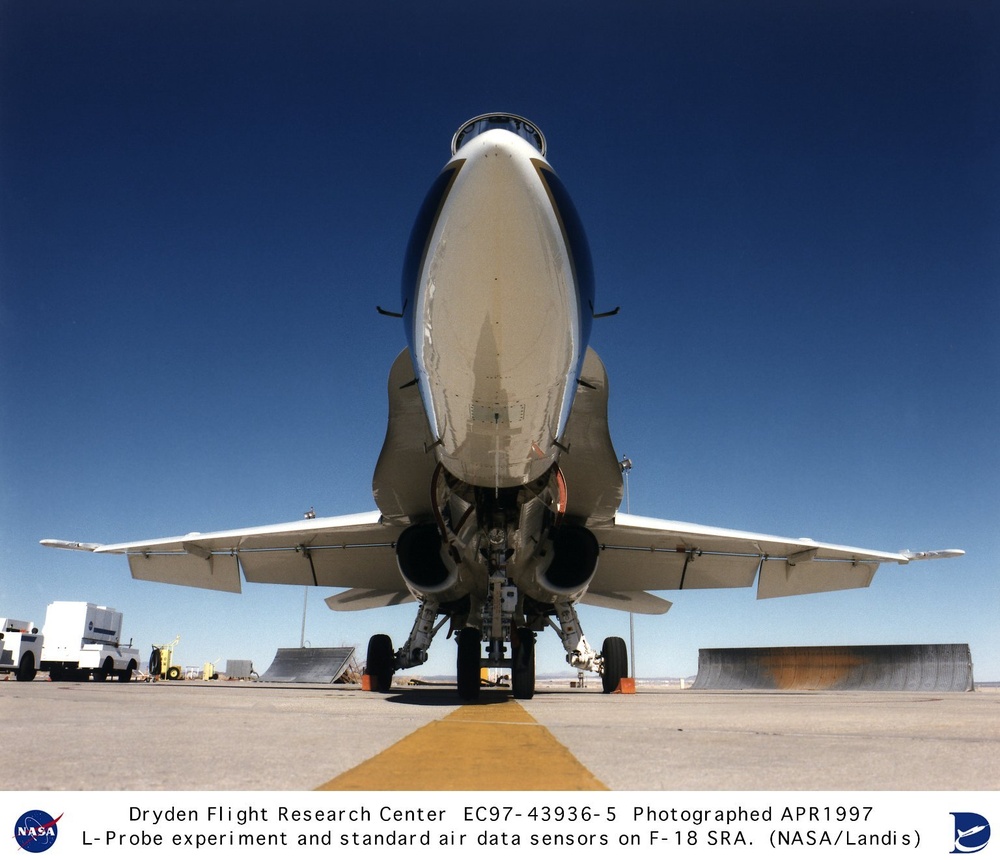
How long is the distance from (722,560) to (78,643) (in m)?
16.8

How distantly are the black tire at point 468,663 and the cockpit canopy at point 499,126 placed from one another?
4.87 meters

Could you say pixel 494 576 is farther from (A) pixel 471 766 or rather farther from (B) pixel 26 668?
(B) pixel 26 668

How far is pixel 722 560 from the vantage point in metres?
12.9

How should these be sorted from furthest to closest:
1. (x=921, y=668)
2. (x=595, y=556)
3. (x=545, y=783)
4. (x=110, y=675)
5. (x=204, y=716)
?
(x=110, y=675) → (x=921, y=668) → (x=595, y=556) → (x=204, y=716) → (x=545, y=783)

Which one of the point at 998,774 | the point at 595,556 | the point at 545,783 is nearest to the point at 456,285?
the point at 545,783

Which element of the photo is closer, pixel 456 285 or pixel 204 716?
pixel 204 716

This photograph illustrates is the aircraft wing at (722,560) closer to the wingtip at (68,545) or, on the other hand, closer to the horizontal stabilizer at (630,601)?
the horizontal stabilizer at (630,601)

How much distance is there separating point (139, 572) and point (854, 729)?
12667mm

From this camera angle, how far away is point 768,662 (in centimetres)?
1995

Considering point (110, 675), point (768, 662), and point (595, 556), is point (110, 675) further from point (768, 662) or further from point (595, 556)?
point (768, 662)

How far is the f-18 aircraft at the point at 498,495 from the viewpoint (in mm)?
4496

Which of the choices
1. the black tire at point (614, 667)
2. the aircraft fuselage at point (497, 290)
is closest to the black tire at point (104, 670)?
the black tire at point (614, 667)
